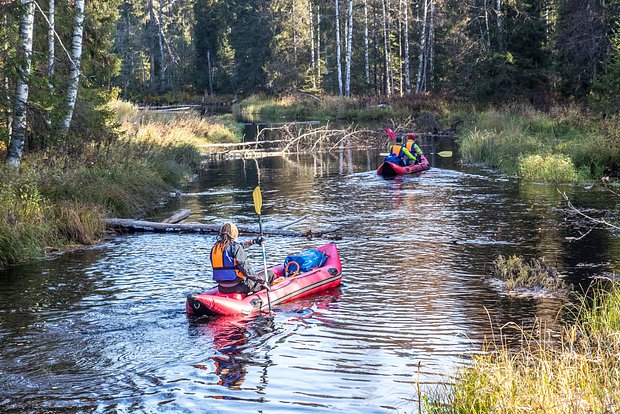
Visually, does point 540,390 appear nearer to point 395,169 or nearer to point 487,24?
point 395,169

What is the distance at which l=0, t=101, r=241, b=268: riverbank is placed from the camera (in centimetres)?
1292

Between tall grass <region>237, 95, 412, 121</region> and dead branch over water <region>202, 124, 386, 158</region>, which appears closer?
dead branch over water <region>202, 124, 386, 158</region>

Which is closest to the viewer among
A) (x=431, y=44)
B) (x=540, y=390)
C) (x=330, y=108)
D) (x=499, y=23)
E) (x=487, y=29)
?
(x=540, y=390)

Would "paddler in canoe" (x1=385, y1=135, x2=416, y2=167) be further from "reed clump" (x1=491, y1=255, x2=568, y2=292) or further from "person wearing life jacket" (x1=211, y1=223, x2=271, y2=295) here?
"person wearing life jacket" (x1=211, y1=223, x2=271, y2=295)

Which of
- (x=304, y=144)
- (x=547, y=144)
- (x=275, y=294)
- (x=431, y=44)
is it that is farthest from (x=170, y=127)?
(x=431, y=44)

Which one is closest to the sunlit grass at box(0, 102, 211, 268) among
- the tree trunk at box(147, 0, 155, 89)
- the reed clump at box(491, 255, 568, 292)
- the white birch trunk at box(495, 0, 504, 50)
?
the reed clump at box(491, 255, 568, 292)

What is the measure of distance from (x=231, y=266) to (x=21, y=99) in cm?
708

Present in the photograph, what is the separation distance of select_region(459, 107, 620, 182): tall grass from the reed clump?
9.38 metres

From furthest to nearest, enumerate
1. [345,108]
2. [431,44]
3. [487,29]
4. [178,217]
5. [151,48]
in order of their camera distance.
Result: [151,48] < [431,44] < [345,108] < [487,29] < [178,217]

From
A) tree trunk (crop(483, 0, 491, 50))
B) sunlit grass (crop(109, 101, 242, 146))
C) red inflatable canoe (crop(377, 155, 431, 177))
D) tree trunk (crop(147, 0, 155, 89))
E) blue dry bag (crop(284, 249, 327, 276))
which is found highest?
tree trunk (crop(147, 0, 155, 89))

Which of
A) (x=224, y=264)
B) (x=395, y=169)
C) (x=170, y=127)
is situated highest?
(x=170, y=127)

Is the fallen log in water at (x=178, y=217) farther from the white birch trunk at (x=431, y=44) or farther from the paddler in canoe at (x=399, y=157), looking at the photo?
the white birch trunk at (x=431, y=44)

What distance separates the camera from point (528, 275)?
10711mm

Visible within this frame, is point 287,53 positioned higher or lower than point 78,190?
higher
